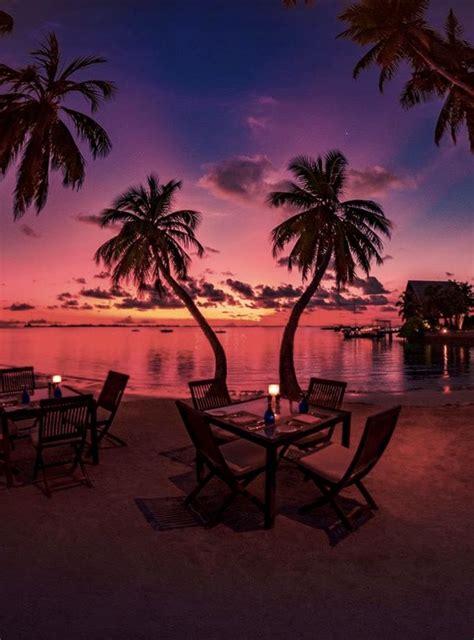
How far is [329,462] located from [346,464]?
0.61 ft

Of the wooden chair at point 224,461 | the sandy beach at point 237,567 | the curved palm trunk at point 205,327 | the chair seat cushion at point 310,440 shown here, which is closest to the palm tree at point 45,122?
the curved palm trunk at point 205,327

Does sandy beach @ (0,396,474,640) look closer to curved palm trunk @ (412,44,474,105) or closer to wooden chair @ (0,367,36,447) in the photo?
wooden chair @ (0,367,36,447)

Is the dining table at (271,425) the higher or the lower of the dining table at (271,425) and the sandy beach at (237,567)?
the higher

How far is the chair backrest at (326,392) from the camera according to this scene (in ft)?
21.2

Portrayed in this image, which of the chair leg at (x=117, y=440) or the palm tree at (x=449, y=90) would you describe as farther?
the palm tree at (x=449, y=90)

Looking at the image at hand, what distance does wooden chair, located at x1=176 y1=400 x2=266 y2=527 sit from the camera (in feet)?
12.8

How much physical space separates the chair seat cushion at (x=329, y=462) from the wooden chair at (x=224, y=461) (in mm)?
518

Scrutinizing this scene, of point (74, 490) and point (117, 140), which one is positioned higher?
point (117, 140)

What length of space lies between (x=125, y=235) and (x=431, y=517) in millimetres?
13000

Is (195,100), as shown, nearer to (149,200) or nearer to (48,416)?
(149,200)

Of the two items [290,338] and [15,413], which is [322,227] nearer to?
[290,338]

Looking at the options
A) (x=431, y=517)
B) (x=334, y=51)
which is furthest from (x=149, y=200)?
(x=431, y=517)

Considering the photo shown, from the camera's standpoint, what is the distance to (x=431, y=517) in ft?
13.8

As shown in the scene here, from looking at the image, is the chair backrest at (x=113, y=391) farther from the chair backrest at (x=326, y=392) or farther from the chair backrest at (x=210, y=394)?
the chair backrest at (x=326, y=392)
